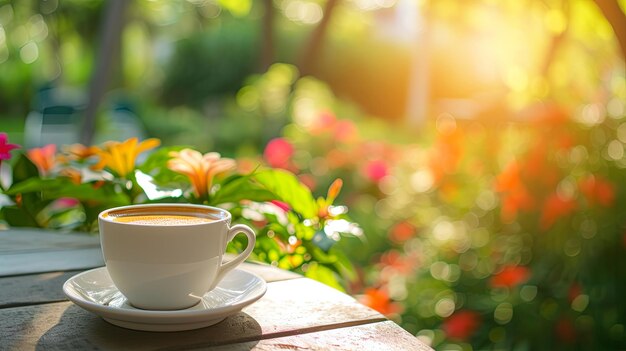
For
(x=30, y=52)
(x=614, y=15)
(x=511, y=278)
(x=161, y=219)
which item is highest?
(x=614, y=15)

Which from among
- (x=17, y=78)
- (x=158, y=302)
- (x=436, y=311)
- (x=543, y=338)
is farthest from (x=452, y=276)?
(x=17, y=78)

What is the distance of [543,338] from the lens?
217cm

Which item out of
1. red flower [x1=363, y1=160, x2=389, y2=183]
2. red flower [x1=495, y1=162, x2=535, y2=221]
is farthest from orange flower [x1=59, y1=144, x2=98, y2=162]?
red flower [x1=363, y1=160, x2=389, y2=183]

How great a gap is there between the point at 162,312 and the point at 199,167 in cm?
52

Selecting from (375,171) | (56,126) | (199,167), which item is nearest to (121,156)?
(199,167)

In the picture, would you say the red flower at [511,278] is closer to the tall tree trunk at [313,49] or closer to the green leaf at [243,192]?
the green leaf at [243,192]

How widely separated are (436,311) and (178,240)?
5.55 ft

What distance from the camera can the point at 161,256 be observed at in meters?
0.82

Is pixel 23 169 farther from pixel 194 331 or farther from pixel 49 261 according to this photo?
pixel 194 331

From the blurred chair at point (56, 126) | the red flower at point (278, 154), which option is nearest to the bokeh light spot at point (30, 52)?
the blurred chair at point (56, 126)

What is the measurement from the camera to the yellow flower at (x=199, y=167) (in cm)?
128

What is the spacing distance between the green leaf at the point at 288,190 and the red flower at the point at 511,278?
1099 millimetres

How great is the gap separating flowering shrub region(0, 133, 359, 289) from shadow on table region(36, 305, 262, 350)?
0.40 meters

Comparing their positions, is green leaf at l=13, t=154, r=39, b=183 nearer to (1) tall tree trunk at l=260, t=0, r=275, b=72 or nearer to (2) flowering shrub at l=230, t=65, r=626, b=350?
(2) flowering shrub at l=230, t=65, r=626, b=350
